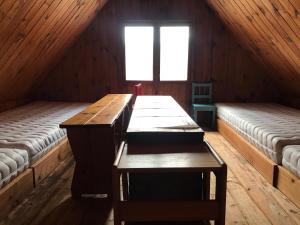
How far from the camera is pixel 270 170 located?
2.47 metres

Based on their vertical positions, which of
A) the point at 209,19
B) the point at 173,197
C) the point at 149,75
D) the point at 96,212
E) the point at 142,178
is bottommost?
the point at 96,212

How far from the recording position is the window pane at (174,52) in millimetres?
4891

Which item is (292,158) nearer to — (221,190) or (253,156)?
(253,156)

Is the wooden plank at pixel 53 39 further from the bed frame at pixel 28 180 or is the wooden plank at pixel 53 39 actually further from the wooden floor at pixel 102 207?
the wooden floor at pixel 102 207

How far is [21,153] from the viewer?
214 centimetres

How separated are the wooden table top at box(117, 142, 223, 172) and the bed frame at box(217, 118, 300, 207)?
965mm

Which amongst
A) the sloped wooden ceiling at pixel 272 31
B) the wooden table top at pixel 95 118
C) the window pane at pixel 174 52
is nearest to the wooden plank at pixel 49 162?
the wooden table top at pixel 95 118

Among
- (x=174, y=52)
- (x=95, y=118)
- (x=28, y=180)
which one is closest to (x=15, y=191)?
(x=28, y=180)

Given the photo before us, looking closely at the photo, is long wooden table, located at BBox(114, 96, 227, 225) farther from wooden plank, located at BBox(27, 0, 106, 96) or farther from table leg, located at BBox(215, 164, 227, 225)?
wooden plank, located at BBox(27, 0, 106, 96)

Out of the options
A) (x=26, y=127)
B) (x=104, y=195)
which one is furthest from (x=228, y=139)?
(x=26, y=127)

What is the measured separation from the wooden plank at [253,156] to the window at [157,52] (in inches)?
60.4

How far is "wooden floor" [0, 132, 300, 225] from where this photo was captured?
1942 millimetres

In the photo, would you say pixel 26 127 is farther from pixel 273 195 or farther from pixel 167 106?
pixel 273 195

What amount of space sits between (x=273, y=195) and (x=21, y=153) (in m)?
Answer: 2.10
